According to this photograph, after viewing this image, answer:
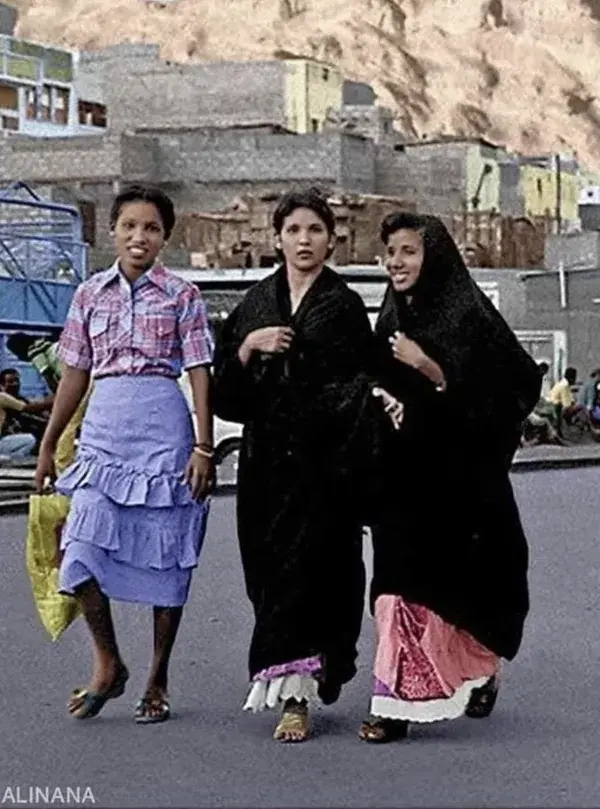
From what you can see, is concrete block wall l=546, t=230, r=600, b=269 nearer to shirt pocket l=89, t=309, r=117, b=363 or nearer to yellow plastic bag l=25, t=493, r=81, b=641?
yellow plastic bag l=25, t=493, r=81, b=641

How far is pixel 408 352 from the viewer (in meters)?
6.44

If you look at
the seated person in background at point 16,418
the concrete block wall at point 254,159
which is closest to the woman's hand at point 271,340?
the seated person in background at point 16,418

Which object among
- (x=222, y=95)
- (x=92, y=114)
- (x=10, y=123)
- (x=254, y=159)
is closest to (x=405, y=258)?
(x=254, y=159)

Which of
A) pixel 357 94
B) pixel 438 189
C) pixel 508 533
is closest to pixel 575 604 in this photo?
pixel 508 533

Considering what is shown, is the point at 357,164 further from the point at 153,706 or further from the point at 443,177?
the point at 153,706

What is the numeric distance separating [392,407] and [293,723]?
997mm

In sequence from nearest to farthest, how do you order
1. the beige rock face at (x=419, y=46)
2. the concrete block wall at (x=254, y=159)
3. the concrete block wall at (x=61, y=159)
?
1. the concrete block wall at (x=61, y=159)
2. the concrete block wall at (x=254, y=159)
3. the beige rock face at (x=419, y=46)

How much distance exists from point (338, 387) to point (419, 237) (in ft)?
1.75

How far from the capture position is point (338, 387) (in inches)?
258

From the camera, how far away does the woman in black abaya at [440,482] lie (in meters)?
6.49

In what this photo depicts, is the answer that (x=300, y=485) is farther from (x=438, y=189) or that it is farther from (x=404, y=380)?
(x=438, y=189)

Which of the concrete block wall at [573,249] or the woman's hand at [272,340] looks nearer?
the woman's hand at [272,340]

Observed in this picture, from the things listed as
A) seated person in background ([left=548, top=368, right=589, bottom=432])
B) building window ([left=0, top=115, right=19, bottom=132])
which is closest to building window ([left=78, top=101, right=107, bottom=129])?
building window ([left=0, top=115, right=19, bottom=132])

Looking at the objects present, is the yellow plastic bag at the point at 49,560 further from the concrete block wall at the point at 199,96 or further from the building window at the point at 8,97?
A: the concrete block wall at the point at 199,96
